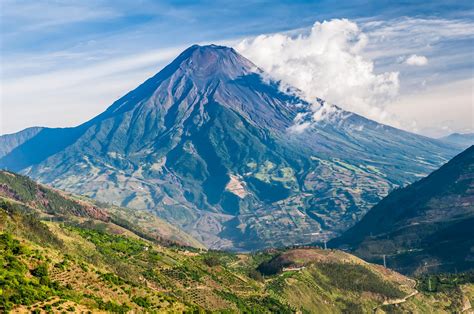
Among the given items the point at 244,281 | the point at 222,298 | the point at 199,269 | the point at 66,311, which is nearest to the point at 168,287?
the point at 222,298

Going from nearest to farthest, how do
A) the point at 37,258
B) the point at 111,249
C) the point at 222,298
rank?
1. the point at 37,258
2. the point at 222,298
3. the point at 111,249

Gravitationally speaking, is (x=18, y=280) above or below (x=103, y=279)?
above

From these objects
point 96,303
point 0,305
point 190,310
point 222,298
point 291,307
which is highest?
point 0,305

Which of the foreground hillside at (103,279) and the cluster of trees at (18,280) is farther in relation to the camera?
the foreground hillside at (103,279)

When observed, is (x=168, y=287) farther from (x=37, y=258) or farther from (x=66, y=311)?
(x=66, y=311)

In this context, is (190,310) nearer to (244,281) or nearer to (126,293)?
(126,293)

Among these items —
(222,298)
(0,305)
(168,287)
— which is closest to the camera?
(0,305)

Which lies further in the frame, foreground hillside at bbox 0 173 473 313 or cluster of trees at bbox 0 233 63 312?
foreground hillside at bbox 0 173 473 313

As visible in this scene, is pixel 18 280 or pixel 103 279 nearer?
pixel 18 280

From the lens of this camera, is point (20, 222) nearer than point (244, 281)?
Yes

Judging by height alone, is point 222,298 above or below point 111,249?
below
